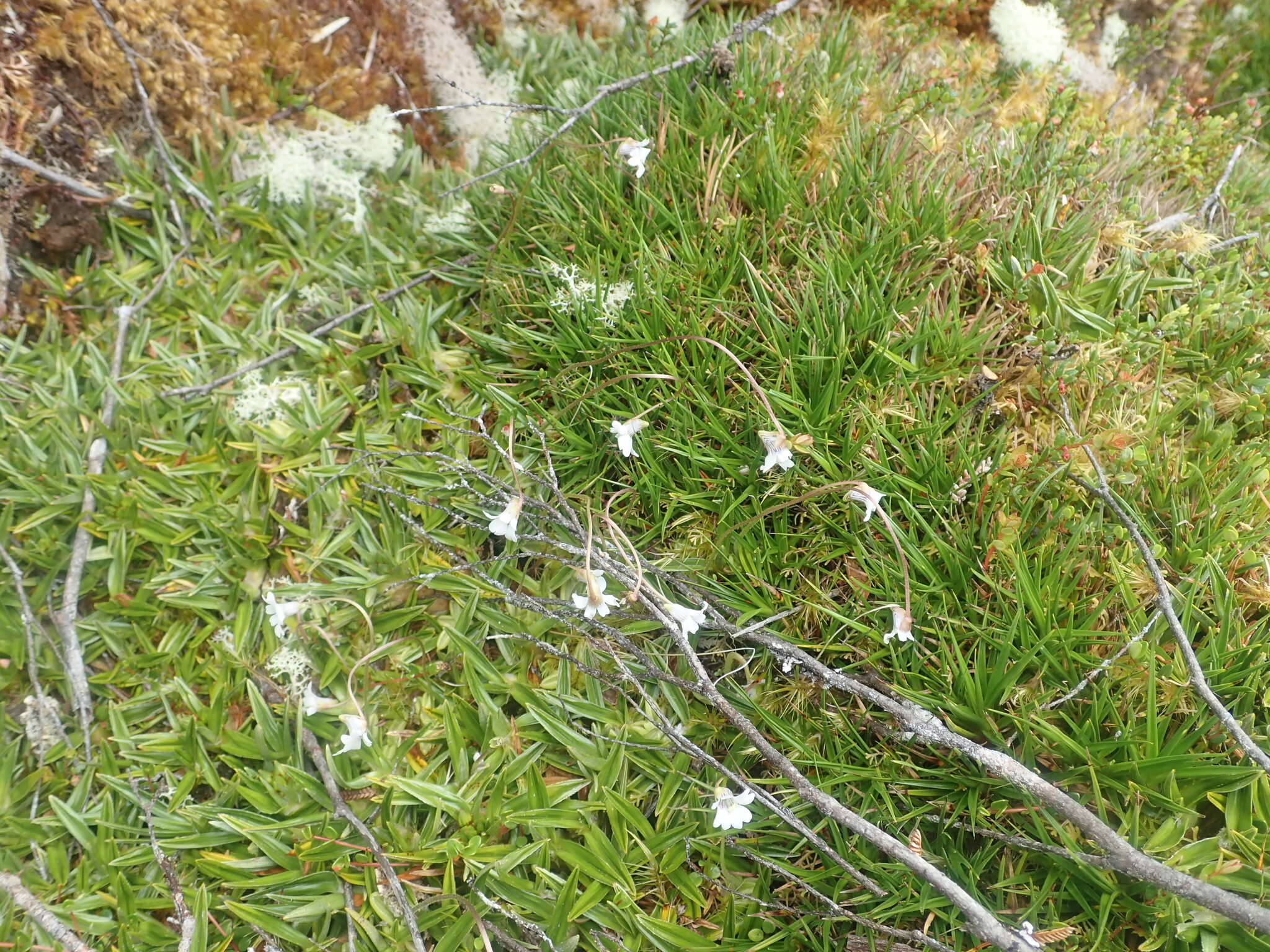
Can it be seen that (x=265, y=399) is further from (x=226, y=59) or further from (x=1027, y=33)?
(x=1027, y=33)

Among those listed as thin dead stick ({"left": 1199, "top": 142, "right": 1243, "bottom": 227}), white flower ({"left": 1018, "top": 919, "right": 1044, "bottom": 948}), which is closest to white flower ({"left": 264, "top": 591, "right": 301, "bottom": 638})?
white flower ({"left": 1018, "top": 919, "right": 1044, "bottom": 948})

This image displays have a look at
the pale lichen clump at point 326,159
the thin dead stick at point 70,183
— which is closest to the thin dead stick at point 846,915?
the pale lichen clump at point 326,159

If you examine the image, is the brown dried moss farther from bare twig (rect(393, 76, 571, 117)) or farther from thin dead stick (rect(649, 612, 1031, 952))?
thin dead stick (rect(649, 612, 1031, 952))

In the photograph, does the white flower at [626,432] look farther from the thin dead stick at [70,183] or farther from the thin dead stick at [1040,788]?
the thin dead stick at [70,183]

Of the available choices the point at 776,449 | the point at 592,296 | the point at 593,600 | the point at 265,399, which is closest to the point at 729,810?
the point at 593,600

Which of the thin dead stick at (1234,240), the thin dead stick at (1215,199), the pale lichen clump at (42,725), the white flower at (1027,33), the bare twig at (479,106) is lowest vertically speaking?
the pale lichen clump at (42,725)

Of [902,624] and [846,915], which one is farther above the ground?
[902,624]

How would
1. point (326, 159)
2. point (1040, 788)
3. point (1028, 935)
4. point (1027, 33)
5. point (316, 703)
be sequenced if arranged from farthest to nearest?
point (1027, 33), point (326, 159), point (316, 703), point (1040, 788), point (1028, 935)
